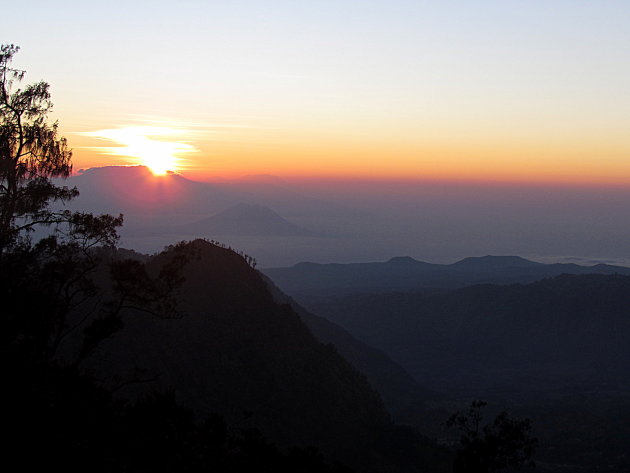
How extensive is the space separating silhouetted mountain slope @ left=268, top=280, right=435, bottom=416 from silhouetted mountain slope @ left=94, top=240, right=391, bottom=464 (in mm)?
53702

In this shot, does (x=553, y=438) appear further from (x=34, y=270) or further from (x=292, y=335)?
(x=34, y=270)

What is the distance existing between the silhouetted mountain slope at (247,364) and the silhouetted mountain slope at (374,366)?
5370cm

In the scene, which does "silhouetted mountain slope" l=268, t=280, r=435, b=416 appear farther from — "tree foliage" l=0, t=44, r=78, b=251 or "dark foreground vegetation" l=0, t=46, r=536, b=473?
"tree foliage" l=0, t=44, r=78, b=251

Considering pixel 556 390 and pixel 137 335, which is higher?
pixel 137 335

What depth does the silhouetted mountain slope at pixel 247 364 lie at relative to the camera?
63.7m

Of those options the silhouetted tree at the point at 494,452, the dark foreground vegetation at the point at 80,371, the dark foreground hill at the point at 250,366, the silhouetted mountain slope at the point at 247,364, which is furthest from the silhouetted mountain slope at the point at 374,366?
the silhouetted tree at the point at 494,452

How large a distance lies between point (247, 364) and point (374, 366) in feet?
273

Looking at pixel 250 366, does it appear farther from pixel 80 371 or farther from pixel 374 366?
pixel 374 366

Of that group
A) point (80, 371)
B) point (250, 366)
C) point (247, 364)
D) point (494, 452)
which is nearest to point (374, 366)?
point (250, 366)

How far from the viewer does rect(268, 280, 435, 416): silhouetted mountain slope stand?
464 feet

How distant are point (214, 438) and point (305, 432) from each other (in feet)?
147

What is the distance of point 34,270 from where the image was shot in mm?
23047

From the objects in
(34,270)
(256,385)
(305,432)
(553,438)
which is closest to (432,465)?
(305,432)

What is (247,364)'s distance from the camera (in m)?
72.2
